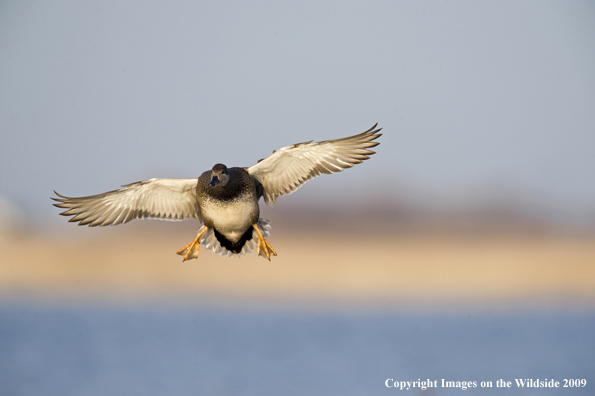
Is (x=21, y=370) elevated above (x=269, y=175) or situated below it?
below

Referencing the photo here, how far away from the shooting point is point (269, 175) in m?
9.21

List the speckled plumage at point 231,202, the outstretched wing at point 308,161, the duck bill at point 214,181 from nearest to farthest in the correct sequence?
the duck bill at point 214,181 → the speckled plumage at point 231,202 → the outstretched wing at point 308,161

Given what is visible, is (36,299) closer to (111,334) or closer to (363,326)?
(111,334)

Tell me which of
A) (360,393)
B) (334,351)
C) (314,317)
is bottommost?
(360,393)

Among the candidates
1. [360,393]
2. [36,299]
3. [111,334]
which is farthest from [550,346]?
[36,299]

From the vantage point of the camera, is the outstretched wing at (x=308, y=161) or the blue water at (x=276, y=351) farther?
the blue water at (x=276, y=351)

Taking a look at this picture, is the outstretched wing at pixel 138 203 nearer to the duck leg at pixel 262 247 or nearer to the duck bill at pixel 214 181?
the duck bill at pixel 214 181

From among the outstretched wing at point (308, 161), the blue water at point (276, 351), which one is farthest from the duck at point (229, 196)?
the blue water at point (276, 351)

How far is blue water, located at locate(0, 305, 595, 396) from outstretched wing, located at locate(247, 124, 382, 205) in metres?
10.6

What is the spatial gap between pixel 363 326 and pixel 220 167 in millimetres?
21217

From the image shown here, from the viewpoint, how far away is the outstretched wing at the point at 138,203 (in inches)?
362

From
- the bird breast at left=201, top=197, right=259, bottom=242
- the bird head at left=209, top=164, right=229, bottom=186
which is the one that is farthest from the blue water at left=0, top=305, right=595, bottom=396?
the bird head at left=209, top=164, right=229, bottom=186

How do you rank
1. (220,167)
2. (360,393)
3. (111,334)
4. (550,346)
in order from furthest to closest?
(111,334)
(550,346)
(360,393)
(220,167)

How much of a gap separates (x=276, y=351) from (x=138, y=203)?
1510 cm
